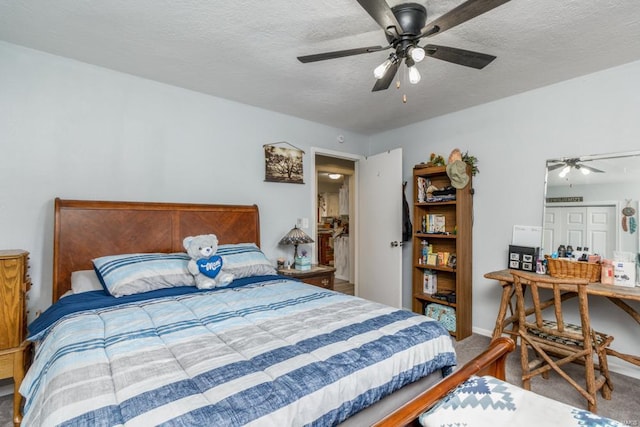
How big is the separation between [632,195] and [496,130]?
4.21 feet

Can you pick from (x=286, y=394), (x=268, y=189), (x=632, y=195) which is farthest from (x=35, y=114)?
(x=632, y=195)

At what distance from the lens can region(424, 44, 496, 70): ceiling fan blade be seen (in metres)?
1.72

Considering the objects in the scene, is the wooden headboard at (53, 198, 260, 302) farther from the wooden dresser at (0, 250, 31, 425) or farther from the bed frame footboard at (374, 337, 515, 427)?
the bed frame footboard at (374, 337, 515, 427)

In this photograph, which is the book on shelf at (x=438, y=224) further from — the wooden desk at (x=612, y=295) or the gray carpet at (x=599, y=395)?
the gray carpet at (x=599, y=395)

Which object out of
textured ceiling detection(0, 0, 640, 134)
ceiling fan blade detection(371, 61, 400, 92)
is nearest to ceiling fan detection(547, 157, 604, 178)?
textured ceiling detection(0, 0, 640, 134)

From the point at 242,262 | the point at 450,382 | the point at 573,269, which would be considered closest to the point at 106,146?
the point at 242,262

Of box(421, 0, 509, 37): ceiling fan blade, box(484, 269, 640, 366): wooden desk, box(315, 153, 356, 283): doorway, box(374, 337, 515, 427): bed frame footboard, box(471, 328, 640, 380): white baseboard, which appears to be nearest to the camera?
box(374, 337, 515, 427): bed frame footboard

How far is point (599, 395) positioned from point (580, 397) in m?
0.18

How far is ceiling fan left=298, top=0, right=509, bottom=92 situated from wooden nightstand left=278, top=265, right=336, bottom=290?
6.72 ft

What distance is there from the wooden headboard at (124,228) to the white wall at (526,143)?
8.76ft

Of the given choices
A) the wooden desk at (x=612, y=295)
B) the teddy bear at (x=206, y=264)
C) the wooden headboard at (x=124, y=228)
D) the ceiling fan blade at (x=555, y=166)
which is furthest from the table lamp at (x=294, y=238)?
the ceiling fan blade at (x=555, y=166)

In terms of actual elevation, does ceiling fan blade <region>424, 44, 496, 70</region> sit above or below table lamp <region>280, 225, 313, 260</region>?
above

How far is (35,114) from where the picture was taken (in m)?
2.33

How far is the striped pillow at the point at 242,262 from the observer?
2.57 m
